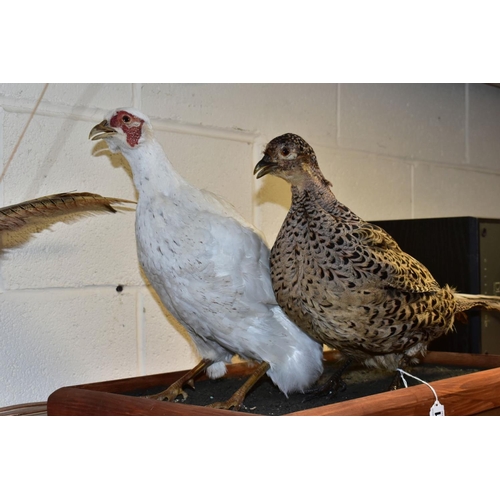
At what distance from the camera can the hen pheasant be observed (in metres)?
1.07

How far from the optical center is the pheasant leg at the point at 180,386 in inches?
47.6

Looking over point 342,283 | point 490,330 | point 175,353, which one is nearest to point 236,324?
point 342,283

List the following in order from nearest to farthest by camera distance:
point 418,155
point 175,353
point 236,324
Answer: point 236,324 → point 175,353 → point 418,155

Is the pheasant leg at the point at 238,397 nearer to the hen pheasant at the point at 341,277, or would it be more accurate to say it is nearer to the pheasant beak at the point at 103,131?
the hen pheasant at the point at 341,277

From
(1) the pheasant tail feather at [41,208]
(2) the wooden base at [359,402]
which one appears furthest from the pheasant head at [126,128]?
(2) the wooden base at [359,402]

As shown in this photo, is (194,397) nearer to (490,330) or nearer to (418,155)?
(490,330)

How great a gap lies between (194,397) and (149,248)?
0.31 m

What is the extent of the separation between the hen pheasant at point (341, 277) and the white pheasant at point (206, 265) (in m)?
0.07

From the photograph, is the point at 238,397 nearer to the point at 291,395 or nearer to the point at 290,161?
the point at 291,395

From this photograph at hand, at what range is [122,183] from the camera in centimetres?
138

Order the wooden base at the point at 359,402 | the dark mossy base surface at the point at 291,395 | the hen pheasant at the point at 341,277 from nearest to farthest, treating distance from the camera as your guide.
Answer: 1. the wooden base at the point at 359,402
2. the hen pheasant at the point at 341,277
3. the dark mossy base surface at the point at 291,395

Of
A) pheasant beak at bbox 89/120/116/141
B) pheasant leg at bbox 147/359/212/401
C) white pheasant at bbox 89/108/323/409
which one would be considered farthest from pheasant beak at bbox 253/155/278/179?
pheasant leg at bbox 147/359/212/401

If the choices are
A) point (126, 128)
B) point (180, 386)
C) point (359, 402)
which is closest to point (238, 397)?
point (180, 386)

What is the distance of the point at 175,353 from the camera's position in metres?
1.49
